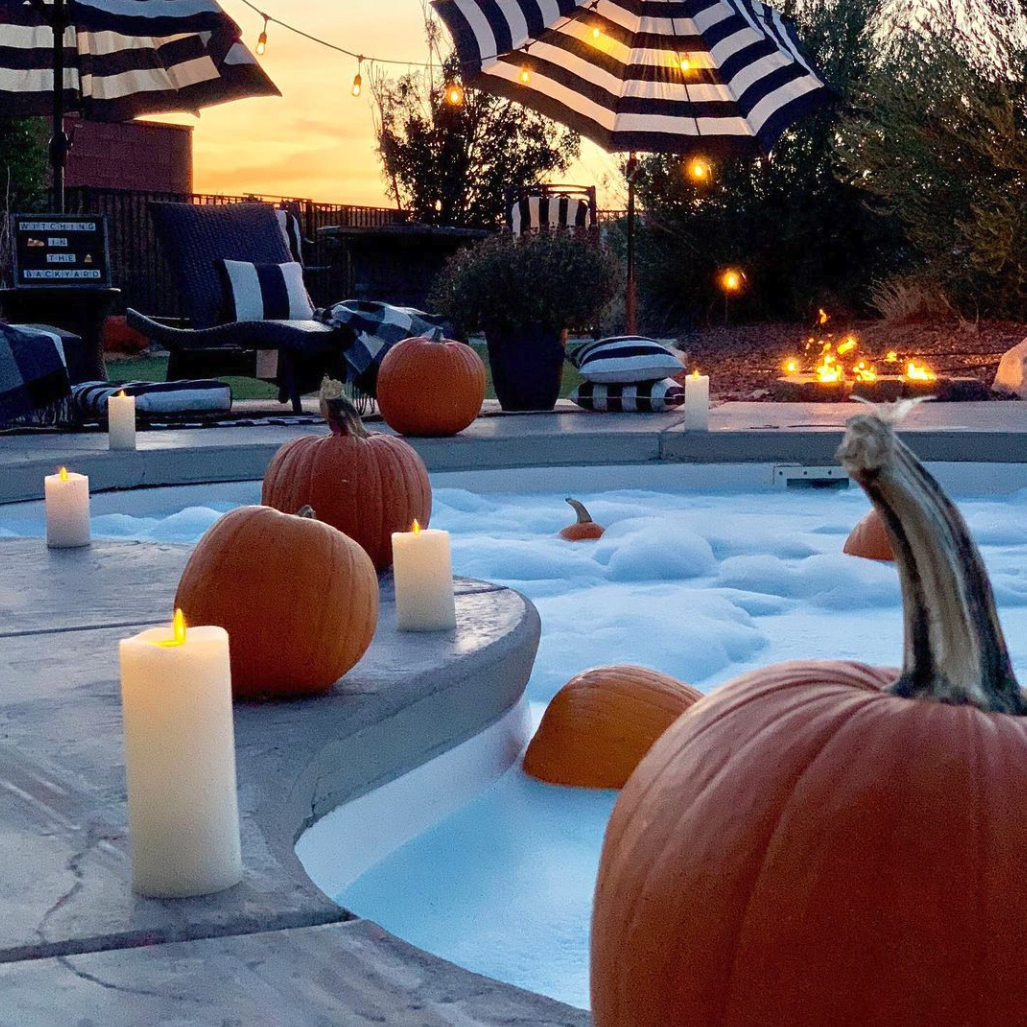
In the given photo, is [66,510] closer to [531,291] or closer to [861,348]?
[531,291]

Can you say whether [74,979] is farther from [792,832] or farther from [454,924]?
[454,924]

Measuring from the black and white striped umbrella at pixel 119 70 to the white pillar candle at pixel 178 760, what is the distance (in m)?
6.89

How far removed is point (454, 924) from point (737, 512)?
12.1 feet

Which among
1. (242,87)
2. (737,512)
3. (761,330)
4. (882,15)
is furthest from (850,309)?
(737,512)

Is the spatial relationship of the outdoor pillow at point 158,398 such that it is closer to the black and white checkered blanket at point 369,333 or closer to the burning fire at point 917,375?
the black and white checkered blanket at point 369,333

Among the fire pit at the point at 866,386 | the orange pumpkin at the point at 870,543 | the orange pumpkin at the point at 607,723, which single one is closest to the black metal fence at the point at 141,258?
the fire pit at the point at 866,386

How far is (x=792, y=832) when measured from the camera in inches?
33.5

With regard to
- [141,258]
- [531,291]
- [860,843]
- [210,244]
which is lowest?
[860,843]

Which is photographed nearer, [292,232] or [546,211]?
[292,232]

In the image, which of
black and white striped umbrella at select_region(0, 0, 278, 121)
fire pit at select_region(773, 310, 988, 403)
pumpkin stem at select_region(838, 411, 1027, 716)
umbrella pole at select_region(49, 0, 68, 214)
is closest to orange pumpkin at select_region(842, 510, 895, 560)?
pumpkin stem at select_region(838, 411, 1027, 716)

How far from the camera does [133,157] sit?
2181 centimetres

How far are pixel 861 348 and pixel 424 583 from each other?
9573 millimetres

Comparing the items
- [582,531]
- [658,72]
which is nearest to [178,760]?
[582,531]

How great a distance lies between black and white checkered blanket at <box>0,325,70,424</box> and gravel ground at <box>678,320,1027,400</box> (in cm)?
412
